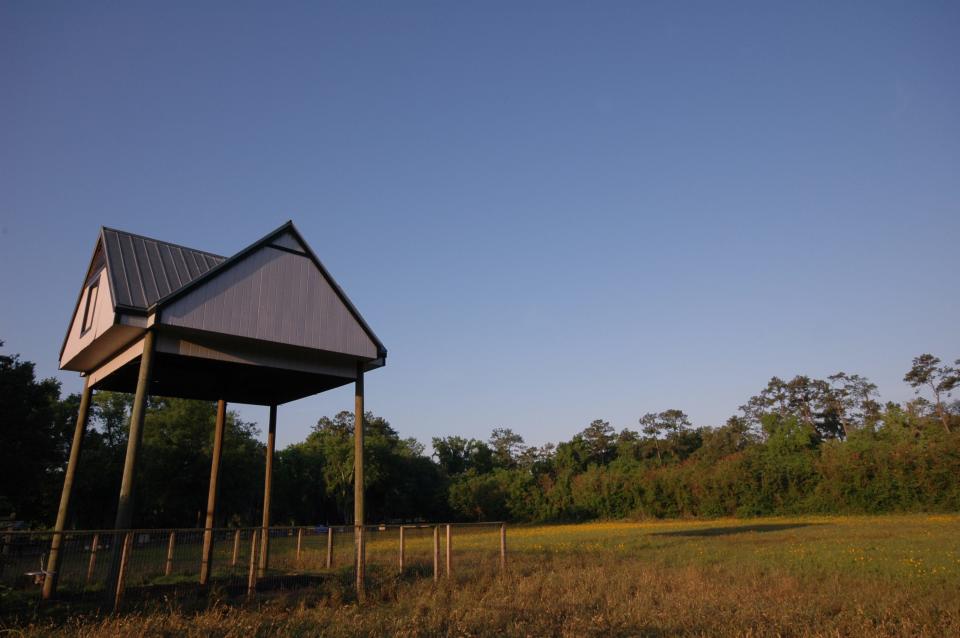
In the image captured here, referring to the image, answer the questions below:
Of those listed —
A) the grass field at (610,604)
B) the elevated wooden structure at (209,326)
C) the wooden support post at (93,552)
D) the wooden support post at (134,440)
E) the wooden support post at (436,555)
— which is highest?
the elevated wooden structure at (209,326)

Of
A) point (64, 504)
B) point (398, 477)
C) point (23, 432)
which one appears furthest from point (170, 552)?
point (398, 477)

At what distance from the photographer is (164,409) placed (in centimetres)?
5188

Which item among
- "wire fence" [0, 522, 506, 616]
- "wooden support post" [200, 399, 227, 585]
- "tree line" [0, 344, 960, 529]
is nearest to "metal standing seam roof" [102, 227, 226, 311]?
"wooden support post" [200, 399, 227, 585]

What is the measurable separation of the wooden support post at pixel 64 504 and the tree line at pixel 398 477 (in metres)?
14.3

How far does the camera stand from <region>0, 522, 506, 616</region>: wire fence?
1052 cm

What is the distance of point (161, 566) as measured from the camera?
13.0m

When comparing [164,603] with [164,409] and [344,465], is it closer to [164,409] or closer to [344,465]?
[164,409]

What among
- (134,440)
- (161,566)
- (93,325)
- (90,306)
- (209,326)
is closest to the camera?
(134,440)

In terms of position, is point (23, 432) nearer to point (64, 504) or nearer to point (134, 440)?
point (64, 504)

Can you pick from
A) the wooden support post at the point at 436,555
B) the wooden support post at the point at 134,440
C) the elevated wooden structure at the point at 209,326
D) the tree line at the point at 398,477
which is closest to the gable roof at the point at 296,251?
the elevated wooden structure at the point at 209,326

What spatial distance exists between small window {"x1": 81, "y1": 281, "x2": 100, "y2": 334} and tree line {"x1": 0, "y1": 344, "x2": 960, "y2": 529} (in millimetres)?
15851

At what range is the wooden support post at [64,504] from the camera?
12.6m

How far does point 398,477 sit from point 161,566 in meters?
61.5

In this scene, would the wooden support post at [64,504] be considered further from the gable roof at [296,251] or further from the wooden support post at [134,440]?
the gable roof at [296,251]
